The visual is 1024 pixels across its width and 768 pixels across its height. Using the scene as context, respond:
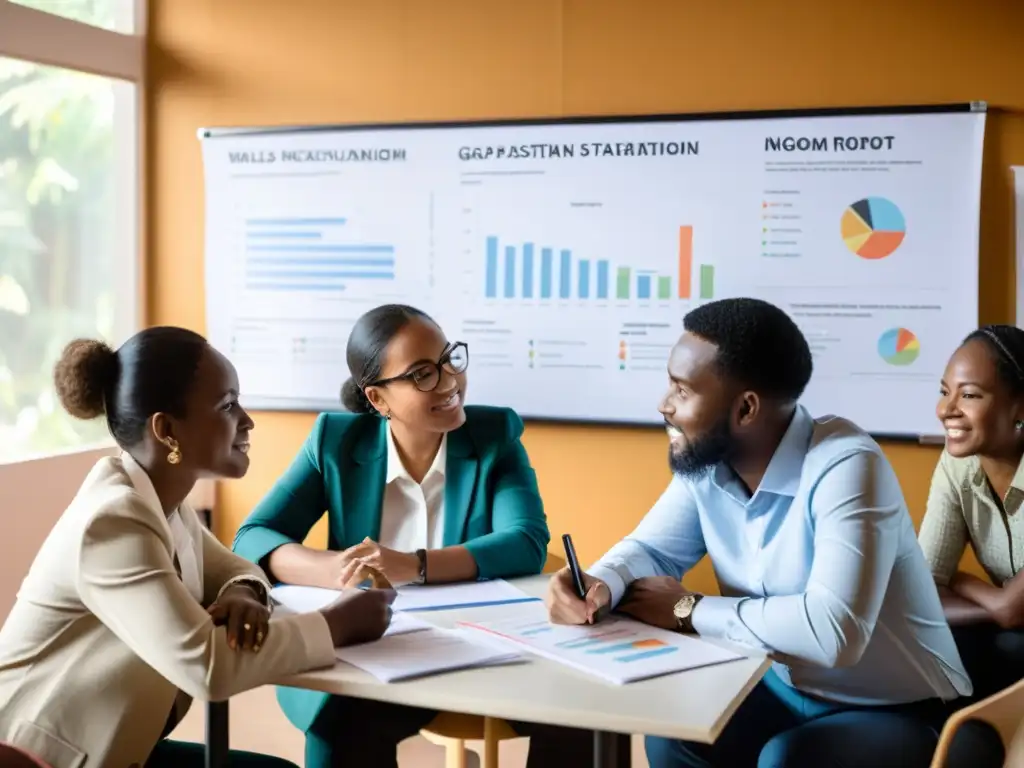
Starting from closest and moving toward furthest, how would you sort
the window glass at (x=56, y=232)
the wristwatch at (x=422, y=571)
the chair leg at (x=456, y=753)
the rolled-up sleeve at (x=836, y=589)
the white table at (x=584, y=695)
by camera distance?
the white table at (x=584, y=695) < the rolled-up sleeve at (x=836, y=589) < the wristwatch at (x=422, y=571) < the chair leg at (x=456, y=753) < the window glass at (x=56, y=232)

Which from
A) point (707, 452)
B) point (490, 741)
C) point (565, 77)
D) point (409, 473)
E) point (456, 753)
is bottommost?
point (456, 753)

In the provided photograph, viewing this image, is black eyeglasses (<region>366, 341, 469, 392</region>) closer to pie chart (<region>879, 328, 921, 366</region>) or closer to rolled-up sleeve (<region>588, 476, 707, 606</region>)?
rolled-up sleeve (<region>588, 476, 707, 606</region>)

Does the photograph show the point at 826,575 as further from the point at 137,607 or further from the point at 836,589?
the point at 137,607

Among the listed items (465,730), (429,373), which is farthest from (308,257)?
(465,730)

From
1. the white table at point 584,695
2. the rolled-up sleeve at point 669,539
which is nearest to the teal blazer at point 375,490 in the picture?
the rolled-up sleeve at point 669,539

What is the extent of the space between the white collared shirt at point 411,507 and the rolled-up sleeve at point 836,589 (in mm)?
848

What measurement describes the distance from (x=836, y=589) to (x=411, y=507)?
1.12 meters

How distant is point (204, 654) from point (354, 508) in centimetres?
96

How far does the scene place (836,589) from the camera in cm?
198

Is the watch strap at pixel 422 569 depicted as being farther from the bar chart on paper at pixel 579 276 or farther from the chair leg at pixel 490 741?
the bar chart on paper at pixel 579 276

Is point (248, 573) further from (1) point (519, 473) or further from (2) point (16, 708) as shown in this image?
(1) point (519, 473)

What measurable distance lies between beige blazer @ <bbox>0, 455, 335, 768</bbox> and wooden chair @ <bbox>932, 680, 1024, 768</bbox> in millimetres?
981

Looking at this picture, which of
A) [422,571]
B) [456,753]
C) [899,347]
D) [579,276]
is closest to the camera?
[422,571]

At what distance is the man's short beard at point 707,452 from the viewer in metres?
2.22
